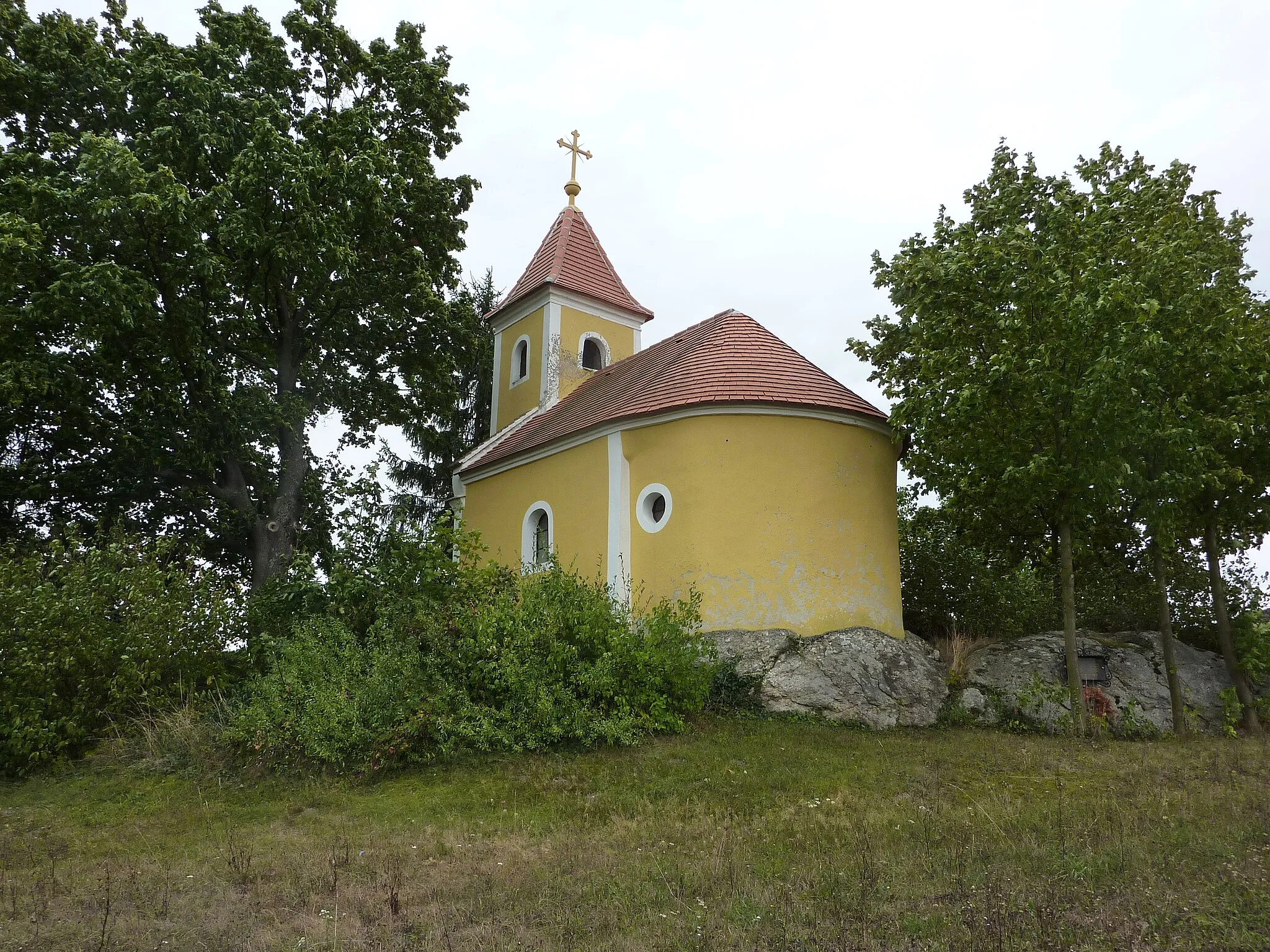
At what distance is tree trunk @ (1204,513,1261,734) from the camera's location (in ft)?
45.7

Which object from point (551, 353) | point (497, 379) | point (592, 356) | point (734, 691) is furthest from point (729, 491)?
point (497, 379)

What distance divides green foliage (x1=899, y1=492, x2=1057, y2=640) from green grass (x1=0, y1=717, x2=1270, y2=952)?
6.67 metres

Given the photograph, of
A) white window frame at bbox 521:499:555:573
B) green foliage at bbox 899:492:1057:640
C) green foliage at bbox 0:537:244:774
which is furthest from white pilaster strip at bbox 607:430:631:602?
green foliage at bbox 899:492:1057:640

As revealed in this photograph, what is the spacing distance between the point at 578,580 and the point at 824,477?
4.07 meters

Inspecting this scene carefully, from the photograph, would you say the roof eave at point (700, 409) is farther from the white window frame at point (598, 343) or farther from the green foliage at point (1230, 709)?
the green foliage at point (1230, 709)

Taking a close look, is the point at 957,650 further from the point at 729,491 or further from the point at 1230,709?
the point at 729,491

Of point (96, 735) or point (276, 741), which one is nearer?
point (276, 741)

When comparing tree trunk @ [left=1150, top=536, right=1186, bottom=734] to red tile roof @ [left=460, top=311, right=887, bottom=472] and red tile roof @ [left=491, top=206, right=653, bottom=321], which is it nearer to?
red tile roof @ [left=460, top=311, right=887, bottom=472]

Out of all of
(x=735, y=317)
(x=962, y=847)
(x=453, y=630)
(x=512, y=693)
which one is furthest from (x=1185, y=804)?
(x=735, y=317)

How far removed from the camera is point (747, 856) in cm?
650

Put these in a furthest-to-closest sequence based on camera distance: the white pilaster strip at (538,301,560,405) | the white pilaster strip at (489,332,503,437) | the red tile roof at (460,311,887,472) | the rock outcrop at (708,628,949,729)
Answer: the white pilaster strip at (489,332,503,437), the white pilaster strip at (538,301,560,405), the red tile roof at (460,311,887,472), the rock outcrop at (708,628,949,729)

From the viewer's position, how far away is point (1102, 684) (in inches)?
570

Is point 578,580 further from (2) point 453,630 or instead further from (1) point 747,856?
(1) point 747,856

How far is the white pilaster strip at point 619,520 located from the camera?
45.6 ft
